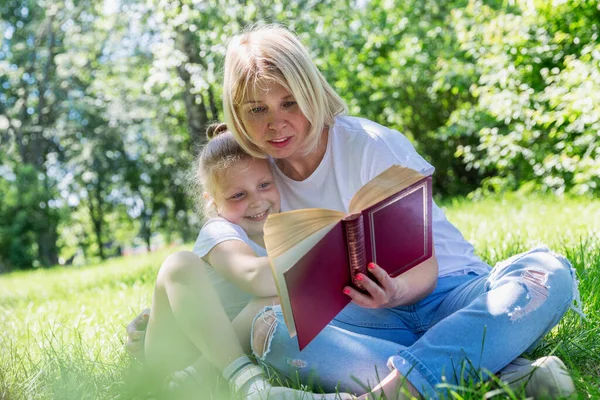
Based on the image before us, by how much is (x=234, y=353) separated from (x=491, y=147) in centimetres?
617

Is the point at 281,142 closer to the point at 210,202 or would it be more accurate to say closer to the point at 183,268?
the point at 210,202

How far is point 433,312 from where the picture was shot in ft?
6.48

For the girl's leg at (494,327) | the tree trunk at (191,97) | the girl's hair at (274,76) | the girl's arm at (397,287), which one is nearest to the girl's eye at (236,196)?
the girl's hair at (274,76)

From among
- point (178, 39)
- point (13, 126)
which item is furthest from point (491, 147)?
point (13, 126)

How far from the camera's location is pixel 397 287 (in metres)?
1.71

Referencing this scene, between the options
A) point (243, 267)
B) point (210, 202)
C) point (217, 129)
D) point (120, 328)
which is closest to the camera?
point (243, 267)

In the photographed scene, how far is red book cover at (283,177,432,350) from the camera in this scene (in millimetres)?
1467

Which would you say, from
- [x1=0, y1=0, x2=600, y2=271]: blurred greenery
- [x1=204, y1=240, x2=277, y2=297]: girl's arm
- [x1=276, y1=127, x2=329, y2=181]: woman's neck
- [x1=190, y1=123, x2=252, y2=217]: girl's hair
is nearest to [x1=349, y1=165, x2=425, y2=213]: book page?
[x1=204, y1=240, x2=277, y2=297]: girl's arm

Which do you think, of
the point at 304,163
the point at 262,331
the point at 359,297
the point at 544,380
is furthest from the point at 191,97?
the point at 544,380

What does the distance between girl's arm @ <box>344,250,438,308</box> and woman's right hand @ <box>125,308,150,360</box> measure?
0.94 m

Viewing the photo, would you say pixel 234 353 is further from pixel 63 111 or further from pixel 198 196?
pixel 63 111

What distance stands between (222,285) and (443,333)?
0.89 metres

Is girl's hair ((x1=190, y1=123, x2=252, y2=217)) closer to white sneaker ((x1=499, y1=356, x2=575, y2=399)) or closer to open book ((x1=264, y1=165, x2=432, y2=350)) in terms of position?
open book ((x1=264, y1=165, x2=432, y2=350))

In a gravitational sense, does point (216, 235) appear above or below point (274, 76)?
below
